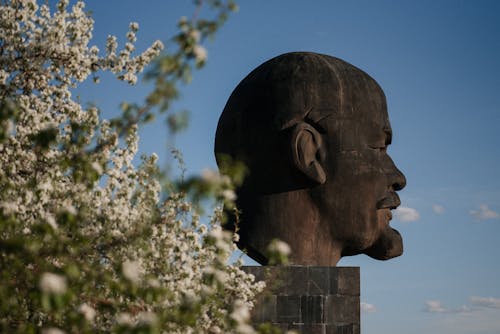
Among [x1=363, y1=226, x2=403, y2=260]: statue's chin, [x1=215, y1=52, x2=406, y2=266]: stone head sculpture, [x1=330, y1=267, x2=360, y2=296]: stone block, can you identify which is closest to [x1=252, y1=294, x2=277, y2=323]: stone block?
[x1=215, y1=52, x2=406, y2=266]: stone head sculpture

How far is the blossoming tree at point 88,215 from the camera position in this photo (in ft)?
19.6

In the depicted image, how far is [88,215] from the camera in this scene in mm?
7754

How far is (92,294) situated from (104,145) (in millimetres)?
1548

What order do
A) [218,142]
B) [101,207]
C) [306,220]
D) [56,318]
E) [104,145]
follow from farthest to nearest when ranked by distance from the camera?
[218,142]
[306,220]
[101,207]
[104,145]
[56,318]

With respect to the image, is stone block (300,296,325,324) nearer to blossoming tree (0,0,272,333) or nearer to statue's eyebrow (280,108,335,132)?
blossoming tree (0,0,272,333)

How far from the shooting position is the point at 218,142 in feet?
38.9

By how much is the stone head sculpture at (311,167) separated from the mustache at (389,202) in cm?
1

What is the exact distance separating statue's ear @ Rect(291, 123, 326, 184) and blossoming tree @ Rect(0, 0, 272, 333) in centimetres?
189

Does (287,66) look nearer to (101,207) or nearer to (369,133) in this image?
(369,133)

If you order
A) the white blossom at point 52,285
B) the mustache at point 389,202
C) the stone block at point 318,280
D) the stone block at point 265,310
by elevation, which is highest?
the mustache at point 389,202

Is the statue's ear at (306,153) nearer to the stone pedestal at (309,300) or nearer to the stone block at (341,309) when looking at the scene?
the stone pedestal at (309,300)

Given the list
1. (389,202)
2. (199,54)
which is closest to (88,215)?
(199,54)

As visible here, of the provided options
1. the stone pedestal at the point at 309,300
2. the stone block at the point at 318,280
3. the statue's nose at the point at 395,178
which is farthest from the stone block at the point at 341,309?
the statue's nose at the point at 395,178

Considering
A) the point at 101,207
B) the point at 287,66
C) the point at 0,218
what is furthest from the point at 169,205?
the point at 287,66
